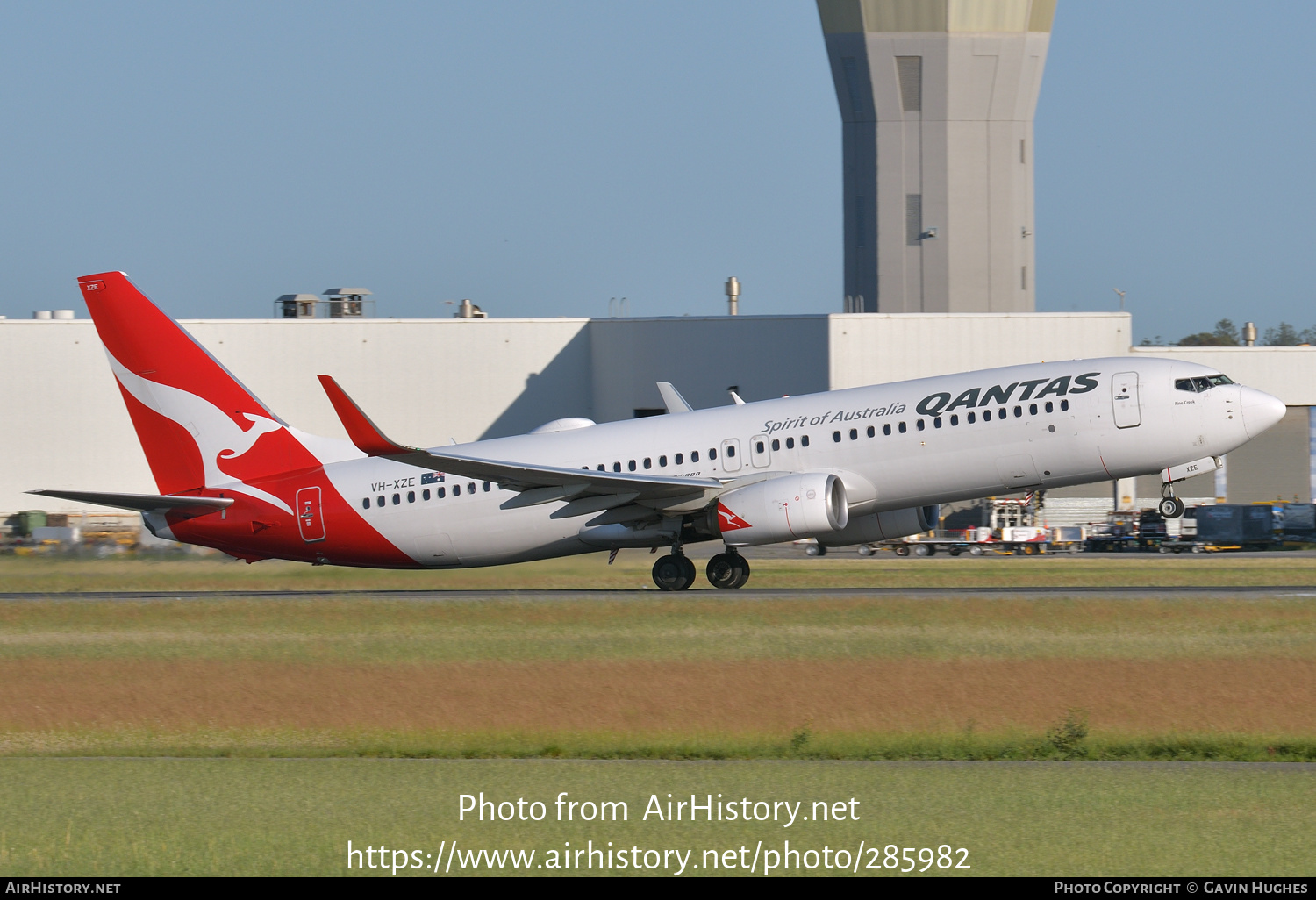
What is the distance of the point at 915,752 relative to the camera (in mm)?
12867

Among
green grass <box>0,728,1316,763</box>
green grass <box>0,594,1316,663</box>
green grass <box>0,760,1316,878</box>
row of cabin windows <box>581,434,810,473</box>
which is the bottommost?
green grass <box>0,728,1316,763</box>

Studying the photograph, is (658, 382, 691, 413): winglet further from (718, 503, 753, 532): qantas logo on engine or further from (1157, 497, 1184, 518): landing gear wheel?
(1157, 497, 1184, 518): landing gear wheel

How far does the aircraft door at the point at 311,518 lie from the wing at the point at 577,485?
330cm

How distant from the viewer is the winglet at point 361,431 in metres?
24.1

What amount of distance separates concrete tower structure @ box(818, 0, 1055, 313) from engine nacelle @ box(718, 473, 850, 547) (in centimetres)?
4971

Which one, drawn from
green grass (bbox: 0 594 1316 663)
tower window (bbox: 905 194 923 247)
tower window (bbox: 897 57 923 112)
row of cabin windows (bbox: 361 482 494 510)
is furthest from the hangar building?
green grass (bbox: 0 594 1316 663)

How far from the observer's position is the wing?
27.0m

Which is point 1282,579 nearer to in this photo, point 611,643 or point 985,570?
point 985,570

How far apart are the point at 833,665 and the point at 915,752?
465cm

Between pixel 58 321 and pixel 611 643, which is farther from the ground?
pixel 58 321

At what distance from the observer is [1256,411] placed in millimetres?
27547

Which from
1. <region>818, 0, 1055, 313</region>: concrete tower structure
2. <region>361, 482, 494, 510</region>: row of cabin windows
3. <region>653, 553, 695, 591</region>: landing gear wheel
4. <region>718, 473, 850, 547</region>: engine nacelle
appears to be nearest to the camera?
<region>718, 473, 850, 547</region>: engine nacelle

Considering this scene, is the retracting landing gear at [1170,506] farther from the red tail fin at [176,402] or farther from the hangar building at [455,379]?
the hangar building at [455,379]
